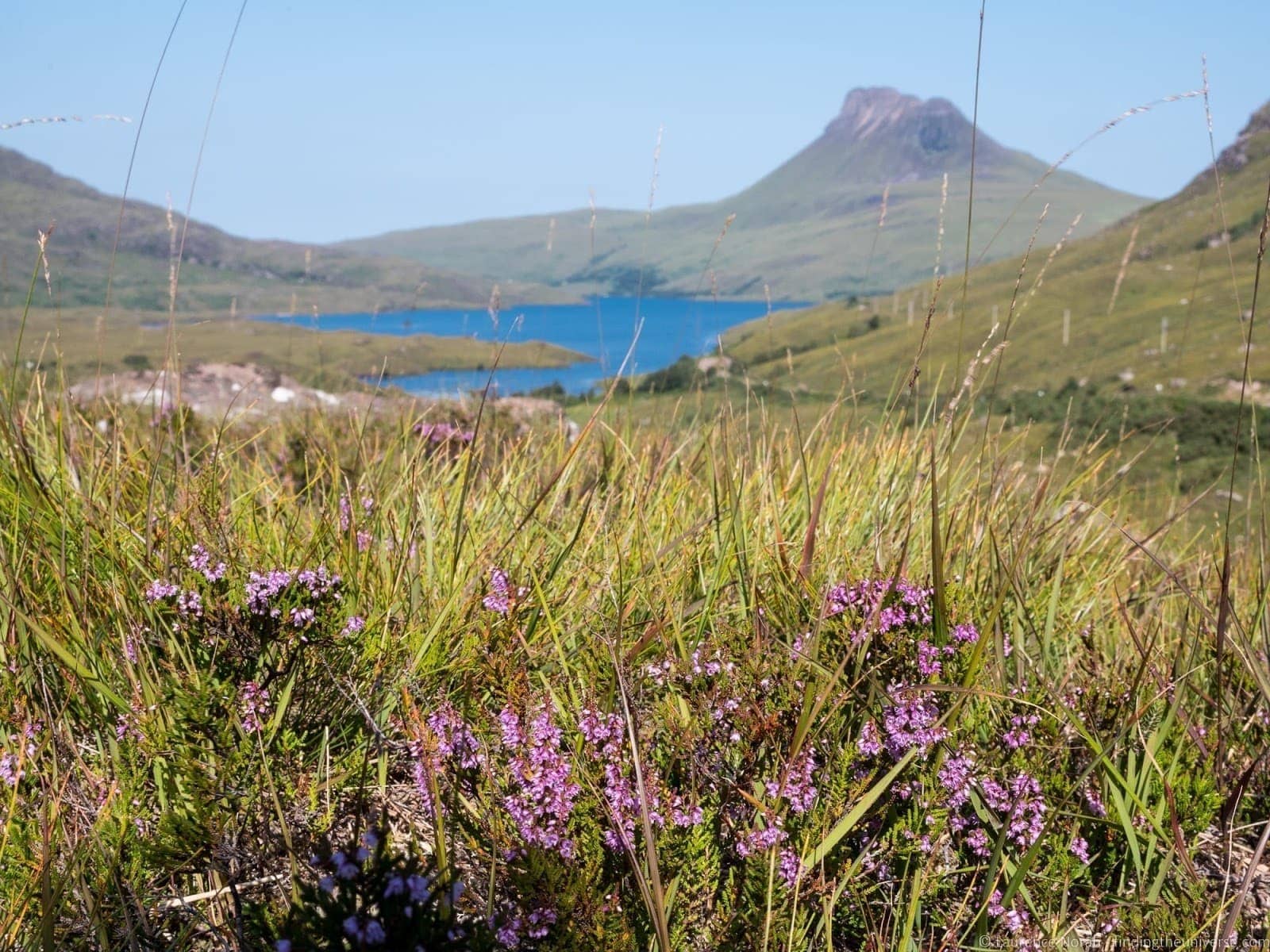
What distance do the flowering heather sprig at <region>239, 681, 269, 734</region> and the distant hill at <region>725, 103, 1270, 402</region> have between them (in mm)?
45669

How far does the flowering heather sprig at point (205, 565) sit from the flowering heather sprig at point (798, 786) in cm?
120

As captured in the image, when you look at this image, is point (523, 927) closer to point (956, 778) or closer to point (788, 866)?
point (788, 866)

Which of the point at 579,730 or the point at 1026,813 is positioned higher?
the point at 579,730

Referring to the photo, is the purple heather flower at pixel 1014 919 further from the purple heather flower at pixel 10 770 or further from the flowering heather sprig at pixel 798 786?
the purple heather flower at pixel 10 770

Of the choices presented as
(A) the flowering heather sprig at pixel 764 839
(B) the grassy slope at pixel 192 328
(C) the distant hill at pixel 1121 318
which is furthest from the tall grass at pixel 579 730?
(C) the distant hill at pixel 1121 318

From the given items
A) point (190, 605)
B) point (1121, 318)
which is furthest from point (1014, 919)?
point (1121, 318)

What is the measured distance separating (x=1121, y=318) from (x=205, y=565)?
93519mm

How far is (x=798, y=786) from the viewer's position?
184 cm

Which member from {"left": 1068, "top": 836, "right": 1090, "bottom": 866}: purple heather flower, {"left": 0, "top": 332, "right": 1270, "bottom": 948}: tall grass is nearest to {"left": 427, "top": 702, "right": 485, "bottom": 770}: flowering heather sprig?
{"left": 0, "top": 332, "right": 1270, "bottom": 948}: tall grass

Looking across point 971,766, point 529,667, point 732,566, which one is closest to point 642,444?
point 732,566

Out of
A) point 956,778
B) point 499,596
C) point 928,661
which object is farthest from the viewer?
point 499,596

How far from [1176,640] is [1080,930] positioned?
1403mm

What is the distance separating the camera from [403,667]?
2273mm

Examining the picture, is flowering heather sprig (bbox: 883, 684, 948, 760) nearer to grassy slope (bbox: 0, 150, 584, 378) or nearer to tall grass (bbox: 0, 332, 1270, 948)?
tall grass (bbox: 0, 332, 1270, 948)
